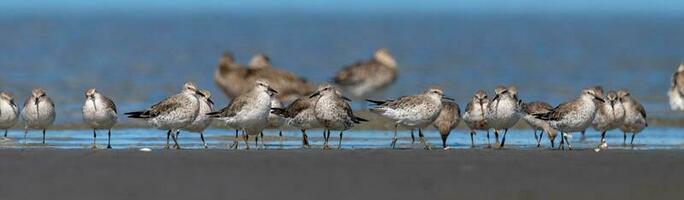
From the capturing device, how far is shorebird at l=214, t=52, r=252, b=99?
27016 millimetres

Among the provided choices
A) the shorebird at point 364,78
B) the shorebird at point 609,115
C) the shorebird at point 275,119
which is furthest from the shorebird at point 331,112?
the shorebird at point 364,78

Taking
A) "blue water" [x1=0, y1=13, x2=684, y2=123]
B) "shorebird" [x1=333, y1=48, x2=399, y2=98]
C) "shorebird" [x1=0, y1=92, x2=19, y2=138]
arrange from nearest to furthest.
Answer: "shorebird" [x1=0, y1=92, x2=19, y2=138]
"shorebird" [x1=333, y1=48, x2=399, y2=98]
"blue water" [x1=0, y1=13, x2=684, y2=123]

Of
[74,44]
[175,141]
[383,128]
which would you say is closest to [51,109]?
[175,141]

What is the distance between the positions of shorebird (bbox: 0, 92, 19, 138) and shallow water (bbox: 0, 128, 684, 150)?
216 millimetres

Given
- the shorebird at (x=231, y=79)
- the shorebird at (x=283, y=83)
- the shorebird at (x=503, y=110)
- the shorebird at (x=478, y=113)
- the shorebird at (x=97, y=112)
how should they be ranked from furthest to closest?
1. the shorebird at (x=231, y=79)
2. the shorebird at (x=283, y=83)
3. the shorebird at (x=478, y=113)
4. the shorebird at (x=503, y=110)
5. the shorebird at (x=97, y=112)

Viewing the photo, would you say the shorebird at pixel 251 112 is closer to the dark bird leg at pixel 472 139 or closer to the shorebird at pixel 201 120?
the shorebird at pixel 201 120

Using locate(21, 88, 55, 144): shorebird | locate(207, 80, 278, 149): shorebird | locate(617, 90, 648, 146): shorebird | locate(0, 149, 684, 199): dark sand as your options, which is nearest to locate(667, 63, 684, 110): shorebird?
locate(617, 90, 648, 146): shorebird

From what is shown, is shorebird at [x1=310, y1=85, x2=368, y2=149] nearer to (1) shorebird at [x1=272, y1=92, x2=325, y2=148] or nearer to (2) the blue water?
(1) shorebird at [x1=272, y1=92, x2=325, y2=148]

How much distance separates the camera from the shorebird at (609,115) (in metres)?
19.1

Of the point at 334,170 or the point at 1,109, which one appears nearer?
the point at 334,170

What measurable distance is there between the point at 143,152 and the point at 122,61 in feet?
90.6

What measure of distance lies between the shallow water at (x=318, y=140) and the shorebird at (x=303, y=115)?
0.25m

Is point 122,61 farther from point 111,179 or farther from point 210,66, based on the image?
point 111,179

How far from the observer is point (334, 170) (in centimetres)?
1442
